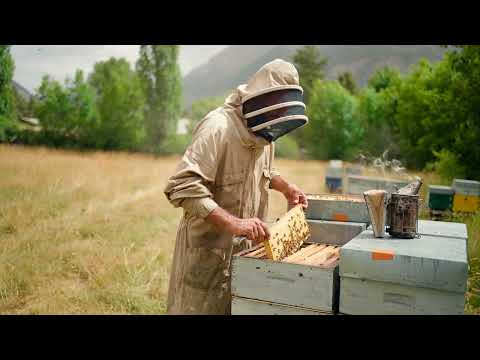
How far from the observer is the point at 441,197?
7.71 metres

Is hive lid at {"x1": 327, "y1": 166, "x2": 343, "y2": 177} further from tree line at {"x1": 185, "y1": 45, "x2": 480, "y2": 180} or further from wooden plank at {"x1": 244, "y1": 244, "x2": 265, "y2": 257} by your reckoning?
wooden plank at {"x1": 244, "y1": 244, "x2": 265, "y2": 257}

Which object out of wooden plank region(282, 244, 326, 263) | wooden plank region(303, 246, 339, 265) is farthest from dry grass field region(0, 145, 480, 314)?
wooden plank region(303, 246, 339, 265)

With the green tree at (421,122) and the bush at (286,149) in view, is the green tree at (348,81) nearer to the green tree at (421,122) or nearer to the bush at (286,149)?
the bush at (286,149)

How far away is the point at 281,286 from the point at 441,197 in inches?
246

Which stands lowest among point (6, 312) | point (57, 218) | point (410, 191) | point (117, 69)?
point (6, 312)

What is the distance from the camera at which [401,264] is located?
210 centimetres

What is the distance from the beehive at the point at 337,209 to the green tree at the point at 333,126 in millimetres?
27009

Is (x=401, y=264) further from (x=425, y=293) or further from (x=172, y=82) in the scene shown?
(x=172, y=82)

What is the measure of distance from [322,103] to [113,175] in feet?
71.8

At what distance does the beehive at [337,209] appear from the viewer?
10.0ft

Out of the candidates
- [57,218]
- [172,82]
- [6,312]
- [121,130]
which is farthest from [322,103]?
[6,312]

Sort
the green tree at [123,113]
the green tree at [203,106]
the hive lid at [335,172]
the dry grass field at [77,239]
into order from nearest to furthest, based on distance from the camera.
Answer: the dry grass field at [77,239] < the hive lid at [335,172] < the green tree at [123,113] < the green tree at [203,106]

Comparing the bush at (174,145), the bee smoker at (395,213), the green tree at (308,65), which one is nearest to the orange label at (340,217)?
the bee smoker at (395,213)

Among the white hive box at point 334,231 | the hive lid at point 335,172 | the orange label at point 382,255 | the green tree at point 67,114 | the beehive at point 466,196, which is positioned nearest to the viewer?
the orange label at point 382,255
